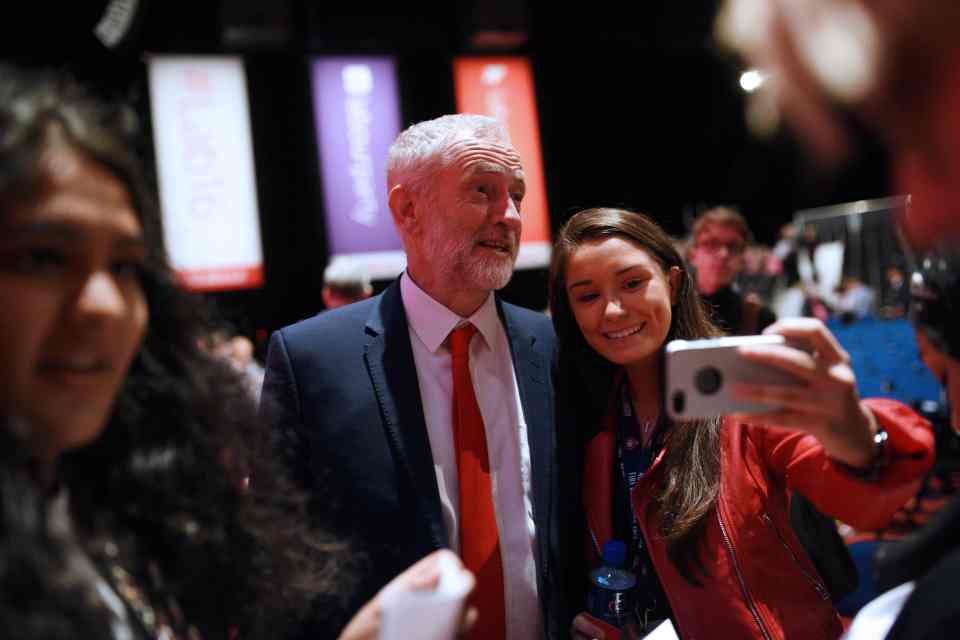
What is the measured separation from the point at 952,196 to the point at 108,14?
4.67 m

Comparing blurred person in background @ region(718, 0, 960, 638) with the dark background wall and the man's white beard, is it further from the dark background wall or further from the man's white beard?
the dark background wall

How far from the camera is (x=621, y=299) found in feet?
5.88

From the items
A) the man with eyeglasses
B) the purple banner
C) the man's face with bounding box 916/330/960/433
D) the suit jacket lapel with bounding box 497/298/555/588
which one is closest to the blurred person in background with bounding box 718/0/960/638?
the man's face with bounding box 916/330/960/433

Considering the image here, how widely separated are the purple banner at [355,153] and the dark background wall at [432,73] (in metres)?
0.31

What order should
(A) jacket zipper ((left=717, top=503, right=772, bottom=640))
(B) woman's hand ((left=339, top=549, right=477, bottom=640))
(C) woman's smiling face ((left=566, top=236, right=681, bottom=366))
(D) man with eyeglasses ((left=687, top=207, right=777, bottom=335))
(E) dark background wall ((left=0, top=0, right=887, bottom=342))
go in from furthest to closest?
(E) dark background wall ((left=0, top=0, right=887, bottom=342)), (D) man with eyeglasses ((left=687, top=207, right=777, bottom=335)), (C) woman's smiling face ((left=566, top=236, right=681, bottom=366)), (A) jacket zipper ((left=717, top=503, right=772, bottom=640)), (B) woman's hand ((left=339, top=549, right=477, bottom=640))

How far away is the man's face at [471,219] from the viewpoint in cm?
187

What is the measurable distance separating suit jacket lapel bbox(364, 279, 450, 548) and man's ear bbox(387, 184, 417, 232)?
257 millimetres

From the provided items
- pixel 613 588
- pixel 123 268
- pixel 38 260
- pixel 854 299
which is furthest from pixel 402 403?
pixel 854 299

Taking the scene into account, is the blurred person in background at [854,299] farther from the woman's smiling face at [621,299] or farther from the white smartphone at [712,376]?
the white smartphone at [712,376]

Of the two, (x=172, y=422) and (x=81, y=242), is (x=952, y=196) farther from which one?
(x=172, y=422)

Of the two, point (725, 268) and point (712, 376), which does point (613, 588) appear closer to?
point (712, 376)

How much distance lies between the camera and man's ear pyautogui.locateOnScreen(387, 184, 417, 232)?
200 cm

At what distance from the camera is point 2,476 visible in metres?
0.72

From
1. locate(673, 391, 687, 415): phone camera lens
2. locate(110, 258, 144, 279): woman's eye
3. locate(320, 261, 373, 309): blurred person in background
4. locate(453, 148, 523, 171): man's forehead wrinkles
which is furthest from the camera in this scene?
locate(320, 261, 373, 309): blurred person in background
